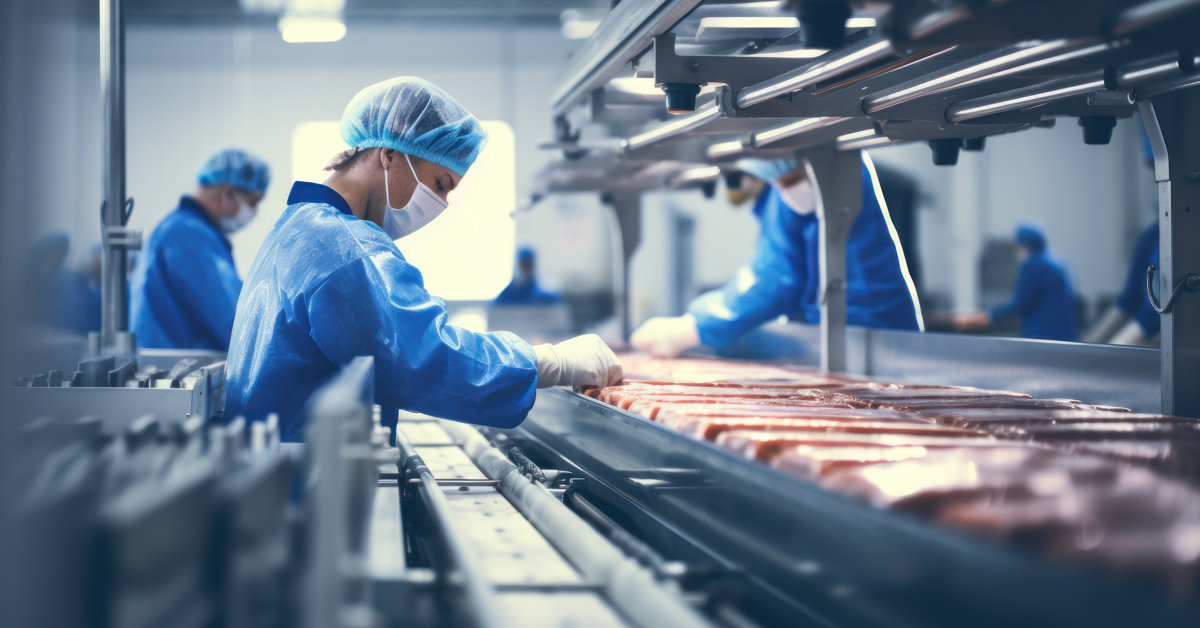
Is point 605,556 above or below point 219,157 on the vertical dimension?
below

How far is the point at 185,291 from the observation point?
9.00 ft

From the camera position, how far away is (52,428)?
0.81 m

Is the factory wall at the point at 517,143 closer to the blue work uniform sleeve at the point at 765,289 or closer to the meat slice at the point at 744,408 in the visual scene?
the blue work uniform sleeve at the point at 765,289

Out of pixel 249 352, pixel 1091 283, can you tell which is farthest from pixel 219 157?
pixel 1091 283

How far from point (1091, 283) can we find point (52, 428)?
6.25 m

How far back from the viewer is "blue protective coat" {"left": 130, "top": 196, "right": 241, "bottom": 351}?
273 centimetres

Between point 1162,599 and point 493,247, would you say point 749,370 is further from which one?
point 493,247

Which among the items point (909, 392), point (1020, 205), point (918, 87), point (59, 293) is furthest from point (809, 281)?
point (59, 293)

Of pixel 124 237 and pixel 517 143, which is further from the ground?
pixel 517 143

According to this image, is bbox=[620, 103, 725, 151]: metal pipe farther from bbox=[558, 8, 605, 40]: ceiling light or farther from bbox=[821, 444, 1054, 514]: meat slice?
bbox=[558, 8, 605, 40]: ceiling light

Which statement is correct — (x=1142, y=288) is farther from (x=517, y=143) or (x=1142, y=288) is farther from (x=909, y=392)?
(x=517, y=143)

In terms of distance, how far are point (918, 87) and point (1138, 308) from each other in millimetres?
3347

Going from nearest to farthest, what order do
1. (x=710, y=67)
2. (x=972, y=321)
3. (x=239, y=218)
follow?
(x=710, y=67) → (x=239, y=218) → (x=972, y=321)

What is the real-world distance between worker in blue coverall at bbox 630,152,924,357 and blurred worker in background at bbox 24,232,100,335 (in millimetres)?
2039
